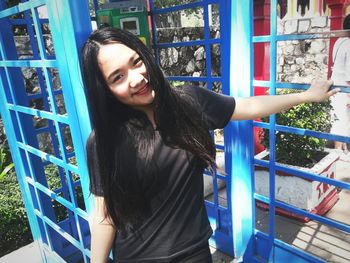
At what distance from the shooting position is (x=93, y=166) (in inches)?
53.7

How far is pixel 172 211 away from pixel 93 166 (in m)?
0.37

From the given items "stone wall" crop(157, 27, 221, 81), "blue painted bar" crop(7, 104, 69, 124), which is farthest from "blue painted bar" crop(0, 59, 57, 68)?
"stone wall" crop(157, 27, 221, 81)

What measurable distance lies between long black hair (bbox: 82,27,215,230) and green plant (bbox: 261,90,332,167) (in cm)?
202

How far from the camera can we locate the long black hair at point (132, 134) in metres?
1.25

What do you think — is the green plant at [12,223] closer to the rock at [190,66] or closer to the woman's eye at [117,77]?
the woman's eye at [117,77]

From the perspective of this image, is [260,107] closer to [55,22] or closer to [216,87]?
[55,22]

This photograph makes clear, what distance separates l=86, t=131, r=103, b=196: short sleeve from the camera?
134 centimetres

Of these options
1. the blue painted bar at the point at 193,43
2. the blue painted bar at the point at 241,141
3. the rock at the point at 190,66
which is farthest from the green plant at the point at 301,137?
the rock at the point at 190,66

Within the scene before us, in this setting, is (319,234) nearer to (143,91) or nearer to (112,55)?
(143,91)

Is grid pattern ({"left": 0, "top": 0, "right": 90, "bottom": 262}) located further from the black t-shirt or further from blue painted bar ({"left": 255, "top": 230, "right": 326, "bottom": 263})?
blue painted bar ({"left": 255, "top": 230, "right": 326, "bottom": 263})

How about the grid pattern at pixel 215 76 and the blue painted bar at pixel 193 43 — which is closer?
the grid pattern at pixel 215 76

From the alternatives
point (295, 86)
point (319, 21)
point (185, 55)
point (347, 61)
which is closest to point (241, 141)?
point (295, 86)

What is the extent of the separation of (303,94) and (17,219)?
300cm

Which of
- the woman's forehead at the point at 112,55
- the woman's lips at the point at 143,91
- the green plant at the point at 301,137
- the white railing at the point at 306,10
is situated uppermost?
the white railing at the point at 306,10
